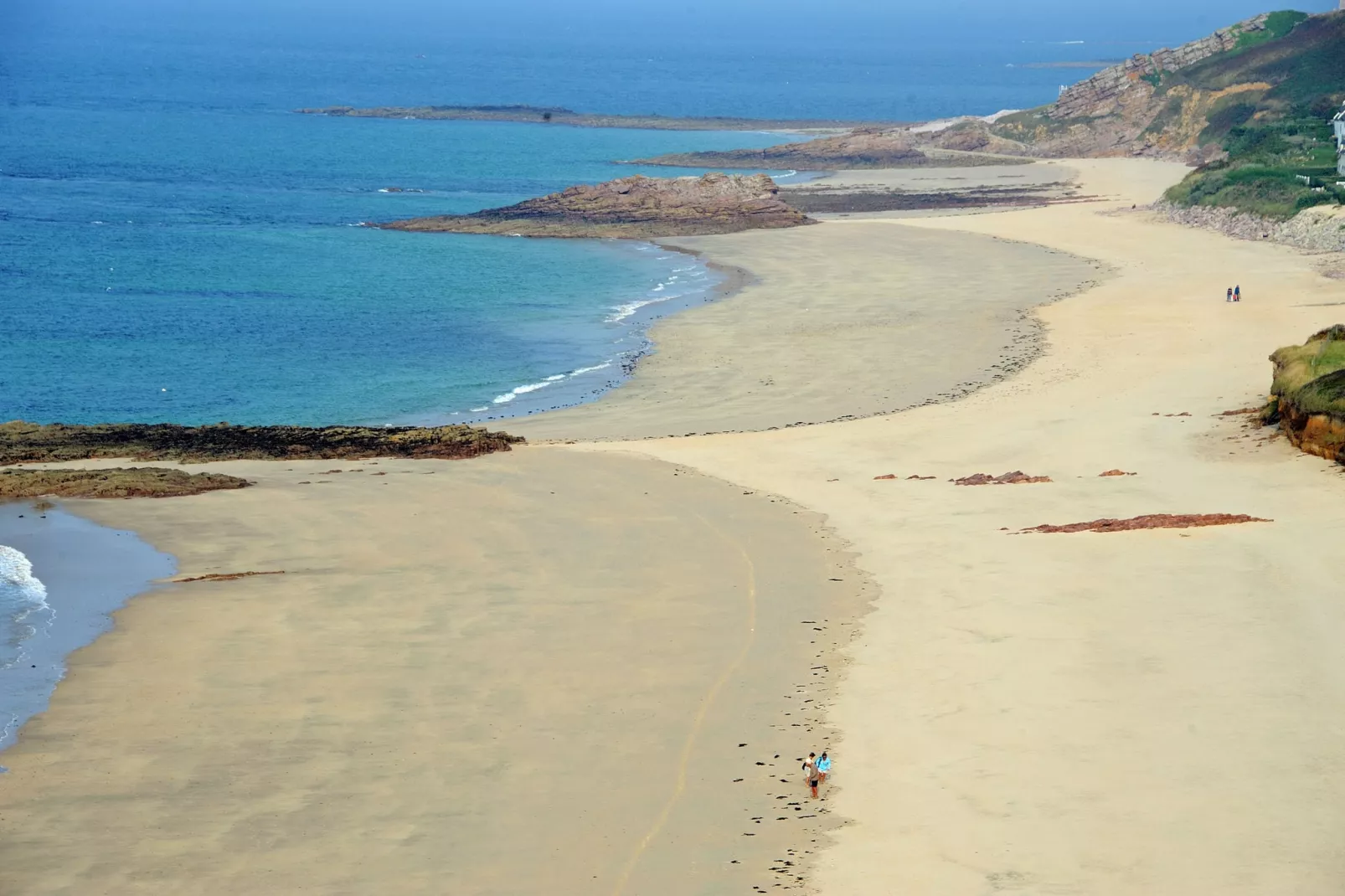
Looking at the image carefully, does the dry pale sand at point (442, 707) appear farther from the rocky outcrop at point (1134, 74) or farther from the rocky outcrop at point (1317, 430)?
the rocky outcrop at point (1134, 74)

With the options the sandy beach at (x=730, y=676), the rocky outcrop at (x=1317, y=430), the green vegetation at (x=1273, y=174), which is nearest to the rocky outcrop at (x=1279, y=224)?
the green vegetation at (x=1273, y=174)

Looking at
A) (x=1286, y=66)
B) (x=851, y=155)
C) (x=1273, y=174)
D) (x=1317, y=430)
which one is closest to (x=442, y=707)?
(x=1317, y=430)

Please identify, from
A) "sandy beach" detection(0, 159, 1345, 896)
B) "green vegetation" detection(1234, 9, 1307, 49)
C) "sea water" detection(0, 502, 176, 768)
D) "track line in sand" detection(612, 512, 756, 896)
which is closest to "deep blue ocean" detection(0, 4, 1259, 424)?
"sandy beach" detection(0, 159, 1345, 896)

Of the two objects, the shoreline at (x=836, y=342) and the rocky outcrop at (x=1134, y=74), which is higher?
the rocky outcrop at (x=1134, y=74)

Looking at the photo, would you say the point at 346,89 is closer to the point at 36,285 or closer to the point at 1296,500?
the point at 36,285

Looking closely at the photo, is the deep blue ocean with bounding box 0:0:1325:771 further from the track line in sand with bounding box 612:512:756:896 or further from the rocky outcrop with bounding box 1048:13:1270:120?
the rocky outcrop with bounding box 1048:13:1270:120

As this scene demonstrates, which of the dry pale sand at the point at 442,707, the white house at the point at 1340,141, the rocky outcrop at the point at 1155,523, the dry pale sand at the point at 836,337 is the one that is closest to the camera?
the dry pale sand at the point at 442,707

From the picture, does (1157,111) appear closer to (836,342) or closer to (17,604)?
(836,342)

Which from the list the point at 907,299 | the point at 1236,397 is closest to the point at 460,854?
the point at 1236,397
